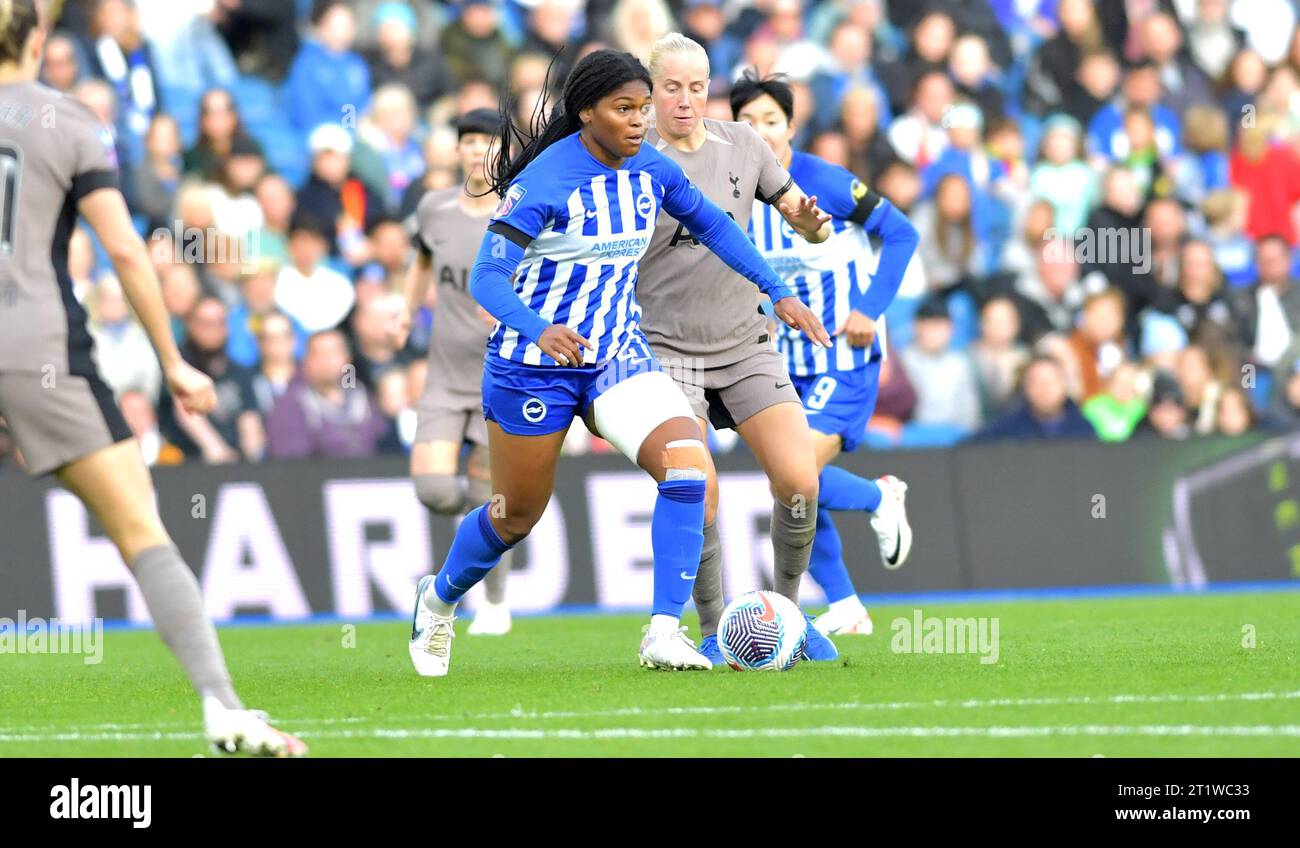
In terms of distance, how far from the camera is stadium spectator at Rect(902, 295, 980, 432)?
14953mm

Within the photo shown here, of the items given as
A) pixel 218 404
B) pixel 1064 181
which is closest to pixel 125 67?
pixel 218 404

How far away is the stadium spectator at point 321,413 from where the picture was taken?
14078 millimetres

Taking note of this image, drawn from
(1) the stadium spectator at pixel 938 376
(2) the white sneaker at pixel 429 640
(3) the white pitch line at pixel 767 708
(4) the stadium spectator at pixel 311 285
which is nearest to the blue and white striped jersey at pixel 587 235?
(2) the white sneaker at pixel 429 640

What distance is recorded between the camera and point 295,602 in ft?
43.5

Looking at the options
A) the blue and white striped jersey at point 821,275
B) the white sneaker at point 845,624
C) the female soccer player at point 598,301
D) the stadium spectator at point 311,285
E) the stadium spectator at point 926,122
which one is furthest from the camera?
the stadium spectator at point 926,122

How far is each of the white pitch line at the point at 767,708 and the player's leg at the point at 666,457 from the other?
3.51 ft

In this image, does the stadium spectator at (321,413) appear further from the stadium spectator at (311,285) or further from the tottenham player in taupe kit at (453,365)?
the tottenham player in taupe kit at (453,365)

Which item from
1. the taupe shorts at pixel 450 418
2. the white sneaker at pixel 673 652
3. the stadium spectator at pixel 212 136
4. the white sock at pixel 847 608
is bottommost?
the white sneaker at pixel 673 652

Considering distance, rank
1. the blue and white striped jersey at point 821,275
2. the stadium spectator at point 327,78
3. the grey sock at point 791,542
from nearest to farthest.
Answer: the grey sock at point 791,542 < the blue and white striped jersey at point 821,275 < the stadium spectator at point 327,78

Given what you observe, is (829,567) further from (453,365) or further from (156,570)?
(156,570)

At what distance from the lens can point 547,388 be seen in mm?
7863

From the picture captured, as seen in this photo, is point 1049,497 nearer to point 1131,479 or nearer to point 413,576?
point 1131,479

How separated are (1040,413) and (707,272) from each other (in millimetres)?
6397
